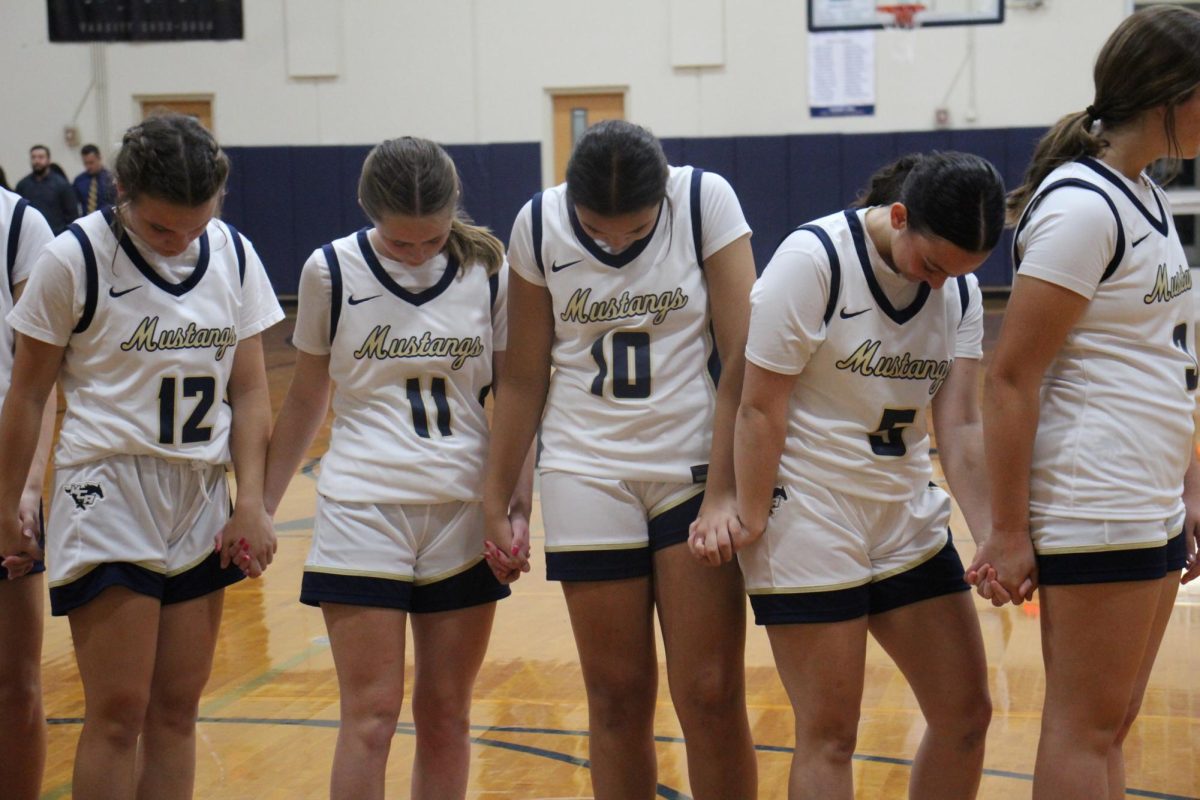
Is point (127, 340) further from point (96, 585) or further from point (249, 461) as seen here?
point (96, 585)

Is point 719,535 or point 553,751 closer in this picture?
point 719,535

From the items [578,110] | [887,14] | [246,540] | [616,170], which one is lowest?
[246,540]

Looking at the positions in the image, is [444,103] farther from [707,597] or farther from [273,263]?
[707,597]

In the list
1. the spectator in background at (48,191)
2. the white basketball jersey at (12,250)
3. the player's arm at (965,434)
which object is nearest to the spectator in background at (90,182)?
the spectator in background at (48,191)

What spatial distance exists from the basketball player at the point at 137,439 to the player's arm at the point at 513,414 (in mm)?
465

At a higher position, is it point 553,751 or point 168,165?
point 168,165

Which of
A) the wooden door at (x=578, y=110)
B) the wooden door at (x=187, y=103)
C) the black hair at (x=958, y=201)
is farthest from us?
the wooden door at (x=187, y=103)

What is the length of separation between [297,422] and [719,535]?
91cm

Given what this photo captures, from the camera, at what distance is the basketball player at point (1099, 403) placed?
2170mm

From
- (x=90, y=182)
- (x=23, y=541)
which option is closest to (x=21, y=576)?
(x=23, y=541)

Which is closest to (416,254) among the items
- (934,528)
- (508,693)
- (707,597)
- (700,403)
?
(700,403)

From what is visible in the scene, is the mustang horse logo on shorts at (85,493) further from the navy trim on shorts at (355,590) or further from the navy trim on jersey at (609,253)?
the navy trim on jersey at (609,253)

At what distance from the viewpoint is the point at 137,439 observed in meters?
2.51

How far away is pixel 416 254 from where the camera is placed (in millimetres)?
2582
